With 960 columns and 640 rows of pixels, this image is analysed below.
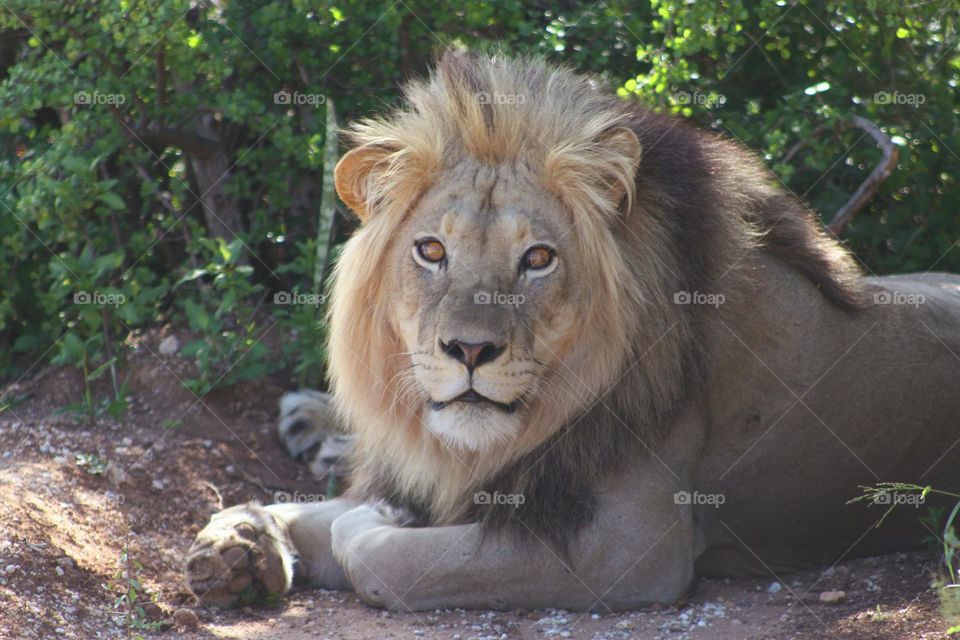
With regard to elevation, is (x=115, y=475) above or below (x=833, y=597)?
above

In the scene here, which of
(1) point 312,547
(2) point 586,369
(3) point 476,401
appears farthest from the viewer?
(1) point 312,547

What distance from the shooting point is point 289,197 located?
271 inches

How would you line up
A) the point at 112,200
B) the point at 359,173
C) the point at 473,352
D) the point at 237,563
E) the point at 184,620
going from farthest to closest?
the point at 112,200, the point at 359,173, the point at 237,563, the point at 184,620, the point at 473,352

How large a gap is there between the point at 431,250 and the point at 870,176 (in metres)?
2.83

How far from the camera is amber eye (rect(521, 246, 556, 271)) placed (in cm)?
421

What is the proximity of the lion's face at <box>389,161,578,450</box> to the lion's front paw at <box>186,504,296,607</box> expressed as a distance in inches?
30.1

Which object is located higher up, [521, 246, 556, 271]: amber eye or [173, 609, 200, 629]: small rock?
[521, 246, 556, 271]: amber eye

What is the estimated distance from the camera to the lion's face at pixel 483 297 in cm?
404

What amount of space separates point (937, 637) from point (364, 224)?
92.8 inches

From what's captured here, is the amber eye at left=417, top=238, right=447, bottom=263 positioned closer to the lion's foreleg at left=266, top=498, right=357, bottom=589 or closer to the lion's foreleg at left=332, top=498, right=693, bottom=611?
the lion's foreleg at left=332, top=498, right=693, bottom=611

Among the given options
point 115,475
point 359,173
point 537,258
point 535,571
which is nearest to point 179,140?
point 115,475

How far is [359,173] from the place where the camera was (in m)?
4.60

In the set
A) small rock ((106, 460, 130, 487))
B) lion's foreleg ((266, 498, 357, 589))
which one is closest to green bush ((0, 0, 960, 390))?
small rock ((106, 460, 130, 487))

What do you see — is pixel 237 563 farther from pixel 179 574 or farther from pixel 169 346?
pixel 169 346
